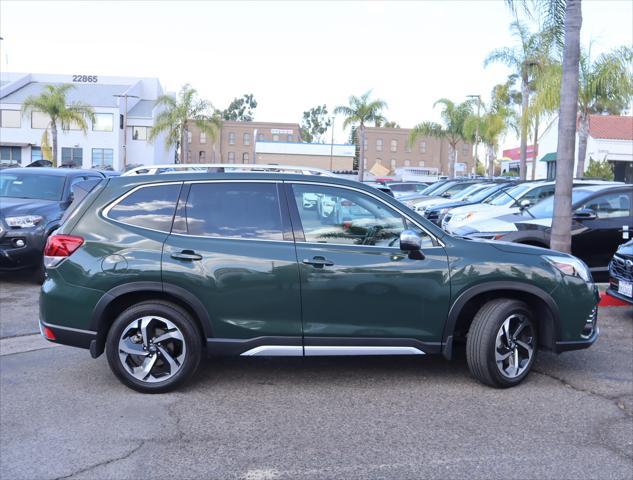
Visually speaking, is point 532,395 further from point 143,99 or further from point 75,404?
point 143,99

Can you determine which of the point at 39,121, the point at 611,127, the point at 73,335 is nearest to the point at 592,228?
the point at 73,335

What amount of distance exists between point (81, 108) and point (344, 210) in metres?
50.7

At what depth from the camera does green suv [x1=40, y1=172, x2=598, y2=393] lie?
5.13 meters

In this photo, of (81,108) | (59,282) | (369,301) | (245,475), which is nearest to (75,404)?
(59,282)

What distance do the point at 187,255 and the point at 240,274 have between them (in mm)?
443

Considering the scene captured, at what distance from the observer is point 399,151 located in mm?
87438

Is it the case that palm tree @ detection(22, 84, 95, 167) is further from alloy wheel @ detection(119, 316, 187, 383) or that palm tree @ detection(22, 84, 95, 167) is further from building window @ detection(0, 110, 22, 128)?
alloy wheel @ detection(119, 316, 187, 383)

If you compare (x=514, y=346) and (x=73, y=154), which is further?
(x=73, y=154)

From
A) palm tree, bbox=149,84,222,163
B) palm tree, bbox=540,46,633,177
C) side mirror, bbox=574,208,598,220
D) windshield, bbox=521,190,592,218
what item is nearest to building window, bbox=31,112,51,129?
palm tree, bbox=149,84,222,163

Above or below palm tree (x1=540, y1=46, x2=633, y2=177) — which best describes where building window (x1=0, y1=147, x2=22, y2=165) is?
below

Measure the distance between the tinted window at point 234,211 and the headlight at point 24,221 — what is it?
5.19m

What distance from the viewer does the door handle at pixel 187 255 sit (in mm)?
5125

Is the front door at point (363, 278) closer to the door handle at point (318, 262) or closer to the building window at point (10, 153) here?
the door handle at point (318, 262)

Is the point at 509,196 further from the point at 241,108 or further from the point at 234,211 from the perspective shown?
the point at 241,108
